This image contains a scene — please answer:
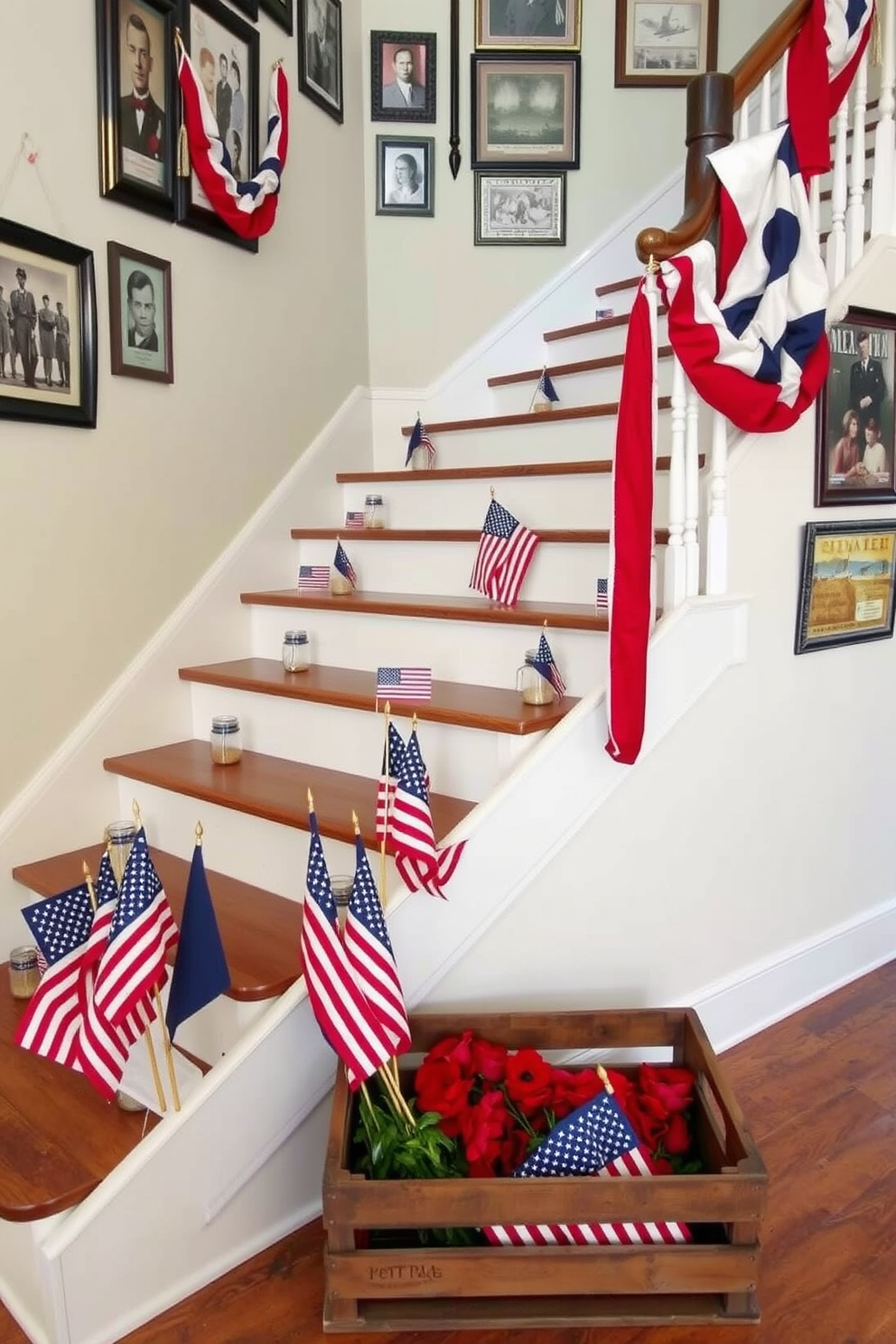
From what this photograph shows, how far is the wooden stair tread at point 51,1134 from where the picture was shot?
151cm

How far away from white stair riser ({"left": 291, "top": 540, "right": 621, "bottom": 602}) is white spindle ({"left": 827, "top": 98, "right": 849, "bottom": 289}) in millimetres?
875

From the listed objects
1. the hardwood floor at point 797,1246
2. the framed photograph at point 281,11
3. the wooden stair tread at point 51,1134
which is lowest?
the hardwood floor at point 797,1246

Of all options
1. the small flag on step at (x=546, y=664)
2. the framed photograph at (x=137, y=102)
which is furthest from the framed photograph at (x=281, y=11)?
the small flag on step at (x=546, y=664)

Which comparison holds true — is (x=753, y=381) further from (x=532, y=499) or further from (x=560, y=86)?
(x=560, y=86)

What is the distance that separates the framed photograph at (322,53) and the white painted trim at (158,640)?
0.96 metres

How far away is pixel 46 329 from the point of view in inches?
85.6

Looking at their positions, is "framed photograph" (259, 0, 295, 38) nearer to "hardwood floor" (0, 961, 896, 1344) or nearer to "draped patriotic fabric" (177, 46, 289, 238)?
"draped patriotic fabric" (177, 46, 289, 238)

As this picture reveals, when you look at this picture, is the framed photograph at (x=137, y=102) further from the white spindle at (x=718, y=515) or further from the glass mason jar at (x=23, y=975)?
the glass mason jar at (x=23, y=975)

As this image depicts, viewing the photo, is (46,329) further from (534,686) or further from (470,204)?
(470,204)

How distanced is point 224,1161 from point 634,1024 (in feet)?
2.79

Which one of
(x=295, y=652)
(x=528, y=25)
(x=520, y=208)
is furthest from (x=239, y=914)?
(x=528, y=25)

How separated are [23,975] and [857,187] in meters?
2.71

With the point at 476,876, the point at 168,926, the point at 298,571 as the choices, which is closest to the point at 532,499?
the point at 298,571

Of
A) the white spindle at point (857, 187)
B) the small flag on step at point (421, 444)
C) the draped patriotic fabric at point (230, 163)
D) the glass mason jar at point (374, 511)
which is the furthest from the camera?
the small flag on step at point (421, 444)
